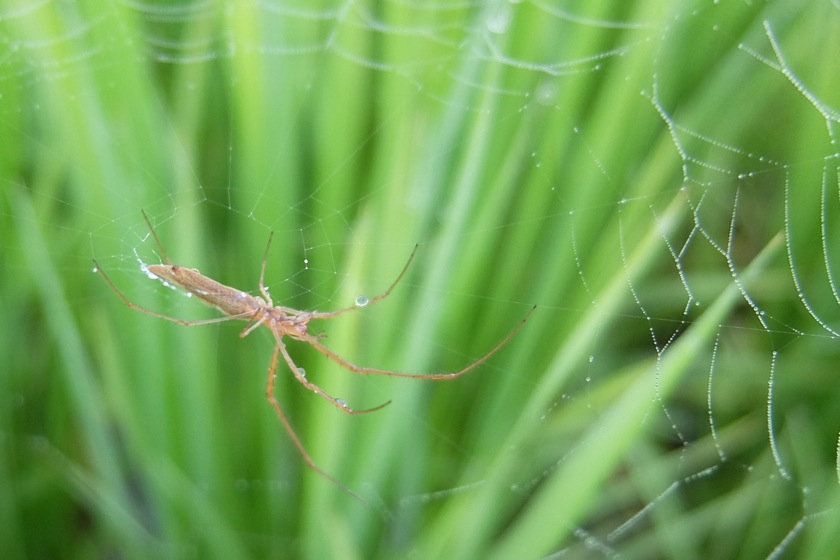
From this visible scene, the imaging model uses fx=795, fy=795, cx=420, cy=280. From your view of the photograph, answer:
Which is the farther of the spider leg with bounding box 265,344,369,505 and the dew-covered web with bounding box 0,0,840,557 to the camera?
the dew-covered web with bounding box 0,0,840,557

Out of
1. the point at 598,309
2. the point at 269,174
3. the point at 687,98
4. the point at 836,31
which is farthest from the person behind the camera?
the point at 687,98

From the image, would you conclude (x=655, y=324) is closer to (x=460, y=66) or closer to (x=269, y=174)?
(x=460, y=66)

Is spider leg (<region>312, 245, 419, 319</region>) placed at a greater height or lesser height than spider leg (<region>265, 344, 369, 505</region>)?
greater

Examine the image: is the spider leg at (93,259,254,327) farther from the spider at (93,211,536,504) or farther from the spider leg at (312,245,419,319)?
the spider leg at (312,245,419,319)

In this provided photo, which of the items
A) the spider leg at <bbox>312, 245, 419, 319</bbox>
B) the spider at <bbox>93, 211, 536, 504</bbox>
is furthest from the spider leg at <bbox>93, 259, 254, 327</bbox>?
the spider leg at <bbox>312, 245, 419, 319</bbox>

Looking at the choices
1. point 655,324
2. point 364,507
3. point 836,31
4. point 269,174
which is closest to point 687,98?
point 836,31

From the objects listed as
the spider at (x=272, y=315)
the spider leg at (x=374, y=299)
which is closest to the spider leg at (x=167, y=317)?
the spider at (x=272, y=315)
